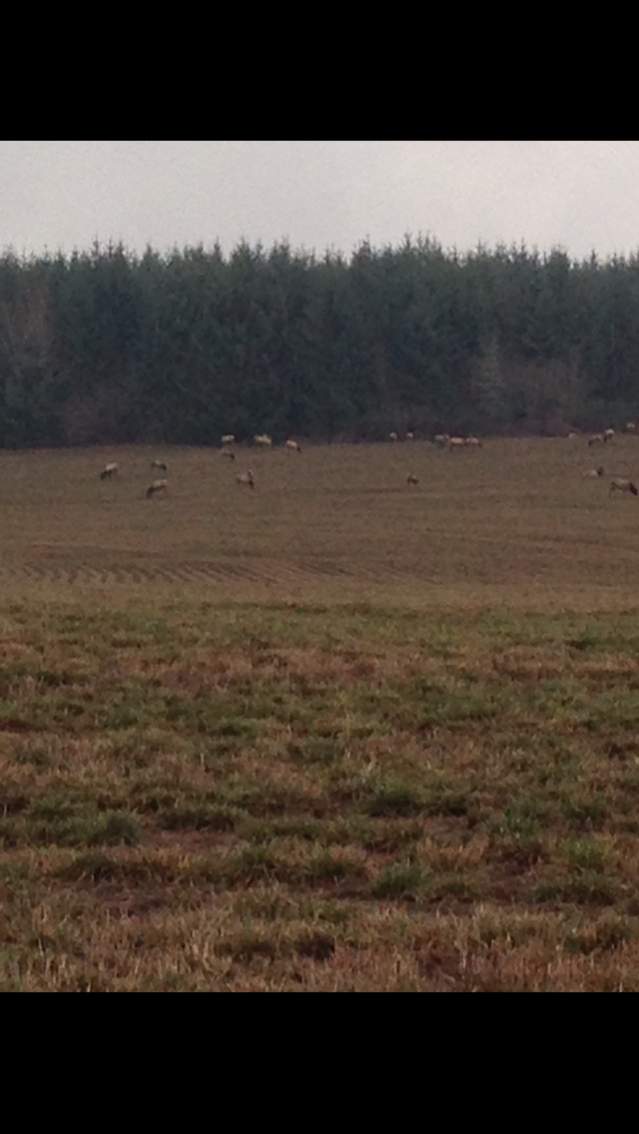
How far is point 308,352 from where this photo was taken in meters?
58.1

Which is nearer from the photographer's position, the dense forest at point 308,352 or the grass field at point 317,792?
the grass field at point 317,792

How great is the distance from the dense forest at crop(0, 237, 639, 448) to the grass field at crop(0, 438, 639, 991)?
4175 centimetres

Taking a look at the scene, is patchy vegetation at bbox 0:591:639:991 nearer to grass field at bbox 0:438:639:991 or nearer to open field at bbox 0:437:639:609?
grass field at bbox 0:438:639:991

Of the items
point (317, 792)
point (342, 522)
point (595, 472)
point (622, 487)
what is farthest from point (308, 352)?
point (317, 792)

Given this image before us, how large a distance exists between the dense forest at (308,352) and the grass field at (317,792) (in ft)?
A: 137

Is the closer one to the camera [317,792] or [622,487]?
[317,792]

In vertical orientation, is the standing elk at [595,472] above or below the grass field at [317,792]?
below

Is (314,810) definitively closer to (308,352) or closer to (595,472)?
(595,472)

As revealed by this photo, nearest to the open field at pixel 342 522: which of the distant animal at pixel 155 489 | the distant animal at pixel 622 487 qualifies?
the distant animal at pixel 155 489

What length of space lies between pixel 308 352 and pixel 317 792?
52801 mm

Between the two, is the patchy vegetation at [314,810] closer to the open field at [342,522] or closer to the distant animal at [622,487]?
the open field at [342,522]

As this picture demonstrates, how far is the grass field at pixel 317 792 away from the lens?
432 cm

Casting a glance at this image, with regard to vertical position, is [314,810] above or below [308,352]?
below
